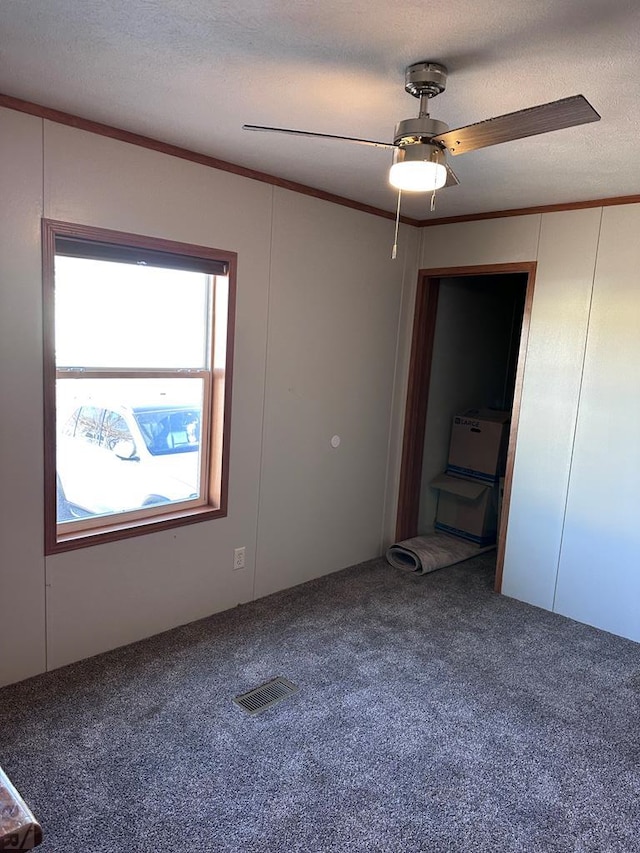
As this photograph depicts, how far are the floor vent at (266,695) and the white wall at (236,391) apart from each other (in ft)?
2.35

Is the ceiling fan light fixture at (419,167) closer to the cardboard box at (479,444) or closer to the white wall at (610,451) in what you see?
the white wall at (610,451)

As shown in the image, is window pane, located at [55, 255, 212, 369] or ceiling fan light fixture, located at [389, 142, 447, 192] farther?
window pane, located at [55, 255, 212, 369]

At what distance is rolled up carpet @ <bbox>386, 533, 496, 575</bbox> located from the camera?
4.08 metres

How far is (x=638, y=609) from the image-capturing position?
10.7ft

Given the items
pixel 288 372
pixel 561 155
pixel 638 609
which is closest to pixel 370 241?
pixel 288 372

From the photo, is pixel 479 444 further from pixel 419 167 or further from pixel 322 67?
pixel 322 67

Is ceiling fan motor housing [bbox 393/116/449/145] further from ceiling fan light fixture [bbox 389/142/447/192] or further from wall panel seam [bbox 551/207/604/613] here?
wall panel seam [bbox 551/207/604/613]

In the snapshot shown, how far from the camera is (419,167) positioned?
182cm

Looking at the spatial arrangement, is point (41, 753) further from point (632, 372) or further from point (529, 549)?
point (632, 372)

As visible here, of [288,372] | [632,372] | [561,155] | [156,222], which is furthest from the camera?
[288,372]

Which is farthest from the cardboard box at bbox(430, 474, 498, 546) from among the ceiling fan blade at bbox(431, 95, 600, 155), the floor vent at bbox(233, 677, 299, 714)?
the ceiling fan blade at bbox(431, 95, 600, 155)

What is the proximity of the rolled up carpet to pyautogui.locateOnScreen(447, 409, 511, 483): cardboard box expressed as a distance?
22.4 inches

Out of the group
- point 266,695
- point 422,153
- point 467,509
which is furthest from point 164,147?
point 467,509

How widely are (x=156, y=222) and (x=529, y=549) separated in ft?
9.49
